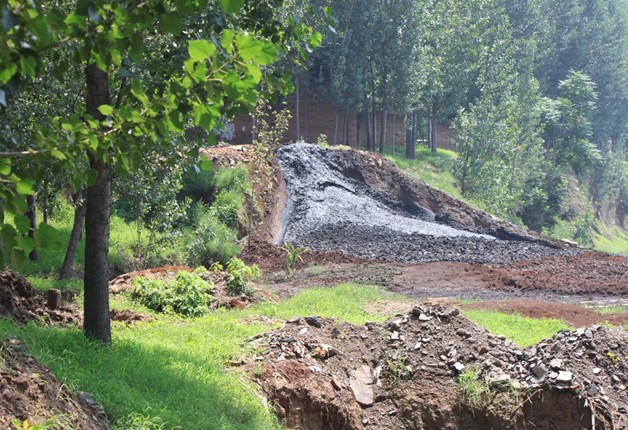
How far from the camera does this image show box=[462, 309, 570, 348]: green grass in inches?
468

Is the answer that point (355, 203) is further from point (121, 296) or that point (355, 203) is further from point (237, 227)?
point (121, 296)

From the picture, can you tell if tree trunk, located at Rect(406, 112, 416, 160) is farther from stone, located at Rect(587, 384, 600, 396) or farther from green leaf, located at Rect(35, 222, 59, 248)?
green leaf, located at Rect(35, 222, 59, 248)

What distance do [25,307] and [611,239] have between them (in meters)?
62.3

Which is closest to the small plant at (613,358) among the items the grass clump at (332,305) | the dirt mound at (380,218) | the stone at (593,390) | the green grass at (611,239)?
the stone at (593,390)

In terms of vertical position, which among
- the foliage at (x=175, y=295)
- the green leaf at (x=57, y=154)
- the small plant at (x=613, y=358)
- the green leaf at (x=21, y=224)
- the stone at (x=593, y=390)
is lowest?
the stone at (x=593, y=390)

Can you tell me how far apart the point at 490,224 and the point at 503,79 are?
18.9 m

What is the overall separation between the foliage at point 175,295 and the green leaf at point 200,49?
869 centimetres

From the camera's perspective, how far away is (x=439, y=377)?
8609 millimetres

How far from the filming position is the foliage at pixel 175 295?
444 inches

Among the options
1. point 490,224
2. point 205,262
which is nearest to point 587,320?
point 205,262

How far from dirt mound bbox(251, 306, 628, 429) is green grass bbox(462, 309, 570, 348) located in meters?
2.53

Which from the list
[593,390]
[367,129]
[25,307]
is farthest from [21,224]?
[367,129]

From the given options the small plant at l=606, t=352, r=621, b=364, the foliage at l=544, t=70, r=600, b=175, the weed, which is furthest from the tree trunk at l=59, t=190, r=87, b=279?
the foliage at l=544, t=70, r=600, b=175

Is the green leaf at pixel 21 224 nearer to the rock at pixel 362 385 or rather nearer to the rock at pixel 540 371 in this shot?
the rock at pixel 362 385
